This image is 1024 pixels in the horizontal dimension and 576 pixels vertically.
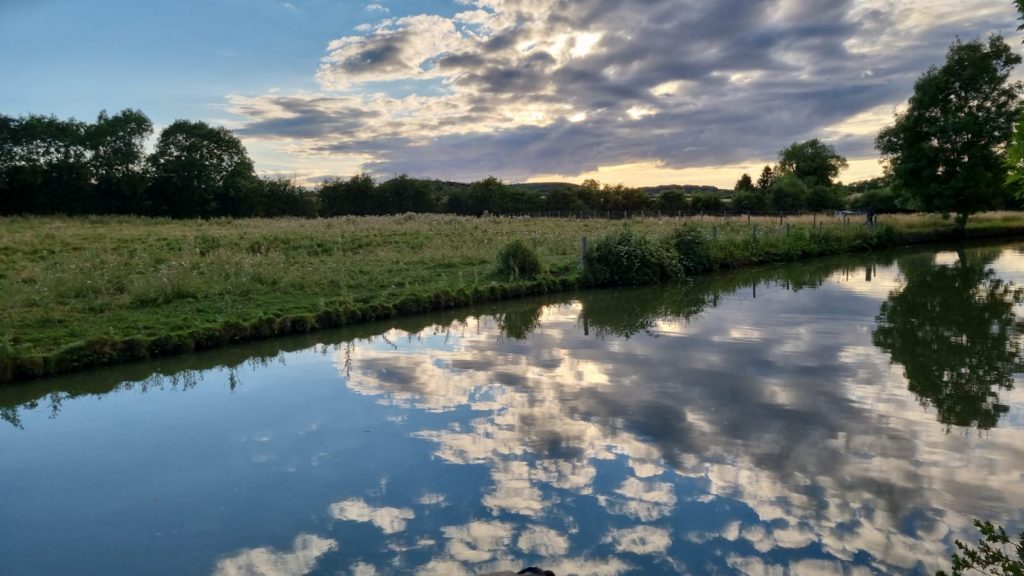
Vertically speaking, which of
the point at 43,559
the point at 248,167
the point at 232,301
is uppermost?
the point at 248,167

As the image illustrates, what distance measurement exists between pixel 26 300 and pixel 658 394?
11.5m

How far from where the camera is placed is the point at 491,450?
6215 mm

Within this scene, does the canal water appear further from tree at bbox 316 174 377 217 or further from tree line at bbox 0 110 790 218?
tree at bbox 316 174 377 217

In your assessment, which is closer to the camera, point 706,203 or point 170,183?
point 170,183

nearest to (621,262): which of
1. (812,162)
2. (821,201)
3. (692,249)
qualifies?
(692,249)

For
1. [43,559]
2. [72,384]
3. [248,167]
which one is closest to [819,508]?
[43,559]

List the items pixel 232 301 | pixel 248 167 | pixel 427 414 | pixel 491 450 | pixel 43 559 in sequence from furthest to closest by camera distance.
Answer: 1. pixel 248 167
2. pixel 232 301
3. pixel 427 414
4. pixel 491 450
5. pixel 43 559

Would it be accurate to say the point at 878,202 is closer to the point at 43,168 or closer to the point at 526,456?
the point at 526,456

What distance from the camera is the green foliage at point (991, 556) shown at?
3659 mm

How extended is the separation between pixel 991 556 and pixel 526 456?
3.57 m

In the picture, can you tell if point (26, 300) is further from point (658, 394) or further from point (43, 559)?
point (658, 394)

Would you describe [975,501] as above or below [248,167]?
below

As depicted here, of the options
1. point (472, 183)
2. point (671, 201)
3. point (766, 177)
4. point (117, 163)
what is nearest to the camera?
point (117, 163)

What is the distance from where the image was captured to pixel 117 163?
172ft
